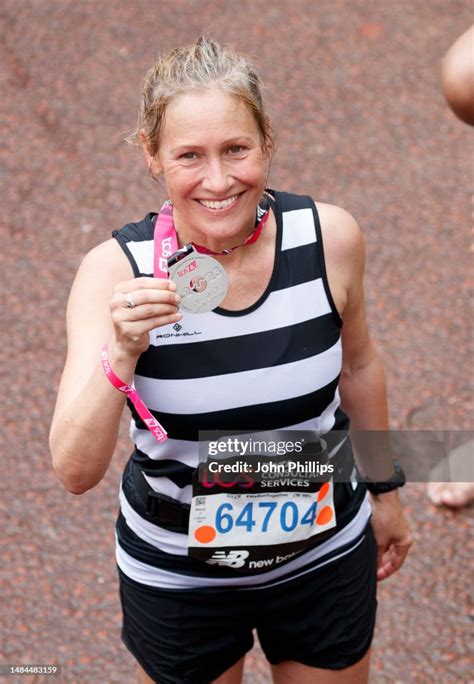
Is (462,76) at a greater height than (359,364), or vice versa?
(462,76)

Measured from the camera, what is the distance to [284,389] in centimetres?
235

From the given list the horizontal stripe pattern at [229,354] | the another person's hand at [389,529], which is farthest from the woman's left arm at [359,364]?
the horizontal stripe pattern at [229,354]

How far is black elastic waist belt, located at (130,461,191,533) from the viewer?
2.45 m

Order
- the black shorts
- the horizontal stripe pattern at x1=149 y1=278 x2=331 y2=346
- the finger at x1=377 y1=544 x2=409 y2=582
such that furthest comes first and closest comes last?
the finger at x1=377 y1=544 x2=409 y2=582
the black shorts
the horizontal stripe pattern at x1=149 y1=278 x2=331 y2=346

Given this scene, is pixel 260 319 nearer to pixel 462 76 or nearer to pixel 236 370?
pixel 236 370

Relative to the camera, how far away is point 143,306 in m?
2.07

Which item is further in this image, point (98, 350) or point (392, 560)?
point (392, 560)

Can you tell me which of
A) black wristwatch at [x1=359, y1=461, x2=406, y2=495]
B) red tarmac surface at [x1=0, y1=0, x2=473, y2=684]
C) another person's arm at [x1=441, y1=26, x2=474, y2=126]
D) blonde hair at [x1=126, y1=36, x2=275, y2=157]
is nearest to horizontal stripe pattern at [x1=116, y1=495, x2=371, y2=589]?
black wristwatch at [x1=359, y1=461, x2=406, y2=495]

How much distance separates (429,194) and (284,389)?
3558 millimetres

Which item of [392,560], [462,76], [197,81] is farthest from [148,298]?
[392,560]

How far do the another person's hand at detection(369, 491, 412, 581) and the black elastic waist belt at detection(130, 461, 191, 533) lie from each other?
2.09 feet

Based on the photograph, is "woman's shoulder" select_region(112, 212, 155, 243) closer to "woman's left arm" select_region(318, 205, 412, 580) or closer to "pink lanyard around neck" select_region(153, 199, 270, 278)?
"pink lanyard around neck" select_region(153, 199, 270, 278)

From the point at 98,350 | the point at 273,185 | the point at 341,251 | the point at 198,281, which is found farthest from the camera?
the point at 273,185

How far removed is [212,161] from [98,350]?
0.48m
